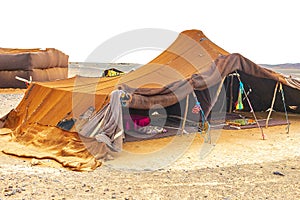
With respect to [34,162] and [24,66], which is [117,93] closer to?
[34,162]

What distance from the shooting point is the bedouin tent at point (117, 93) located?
19.3 ft

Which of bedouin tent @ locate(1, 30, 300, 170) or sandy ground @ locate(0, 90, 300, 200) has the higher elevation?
bedouin tent @ locate(1, 30, 300, 170)

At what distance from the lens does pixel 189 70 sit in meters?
7.86

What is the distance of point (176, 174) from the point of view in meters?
4.80

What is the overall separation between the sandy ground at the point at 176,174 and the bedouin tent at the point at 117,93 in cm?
44

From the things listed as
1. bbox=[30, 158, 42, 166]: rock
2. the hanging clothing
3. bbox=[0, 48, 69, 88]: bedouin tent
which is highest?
bbox=[0, 48, 69, 88]: bedouin tent

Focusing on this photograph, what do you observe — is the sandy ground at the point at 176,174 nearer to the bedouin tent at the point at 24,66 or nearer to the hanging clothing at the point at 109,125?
the hanging clothing at the point at 109,125

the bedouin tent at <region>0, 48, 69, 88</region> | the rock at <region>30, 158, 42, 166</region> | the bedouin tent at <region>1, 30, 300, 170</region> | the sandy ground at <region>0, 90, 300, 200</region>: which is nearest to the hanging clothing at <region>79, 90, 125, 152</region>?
the bedouin tent at <region>1, 30, 300, 170</region>

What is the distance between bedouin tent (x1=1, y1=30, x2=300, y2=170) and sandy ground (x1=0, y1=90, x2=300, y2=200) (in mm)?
443

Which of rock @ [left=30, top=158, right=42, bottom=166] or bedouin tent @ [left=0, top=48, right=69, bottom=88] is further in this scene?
bedouin tent @ [left=0, top=48, right=69, bottom=88]

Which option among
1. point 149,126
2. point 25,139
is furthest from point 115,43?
point 25,139

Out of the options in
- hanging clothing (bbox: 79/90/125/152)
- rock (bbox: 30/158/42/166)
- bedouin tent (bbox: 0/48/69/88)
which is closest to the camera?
rock (bbox: 30/158/42/166)

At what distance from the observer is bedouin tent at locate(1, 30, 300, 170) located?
19.3 feet

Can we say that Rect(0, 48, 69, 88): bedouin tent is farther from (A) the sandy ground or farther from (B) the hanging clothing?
(A) the sandy ground
